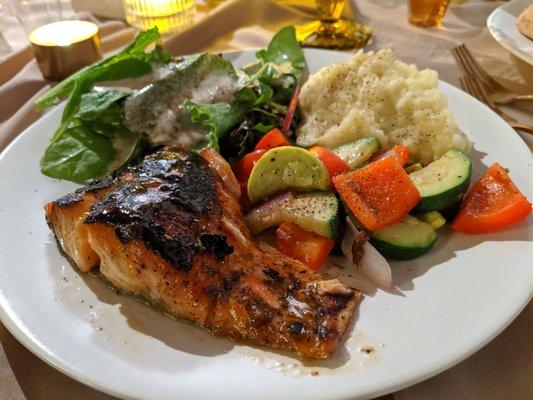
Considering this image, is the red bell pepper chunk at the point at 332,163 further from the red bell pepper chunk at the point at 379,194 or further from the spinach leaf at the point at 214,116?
the spinach leaf at the point at 214,116

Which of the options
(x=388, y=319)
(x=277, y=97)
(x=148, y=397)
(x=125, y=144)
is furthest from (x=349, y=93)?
(x=148, y=397)

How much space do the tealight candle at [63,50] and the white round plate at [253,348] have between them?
1.73m

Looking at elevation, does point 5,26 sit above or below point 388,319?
below

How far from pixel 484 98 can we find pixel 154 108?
6.08ft

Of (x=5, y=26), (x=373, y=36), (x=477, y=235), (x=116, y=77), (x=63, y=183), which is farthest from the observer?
(x=5, y=26)

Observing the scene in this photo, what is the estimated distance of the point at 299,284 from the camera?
7.09ft

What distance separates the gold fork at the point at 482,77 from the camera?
11.2 feet

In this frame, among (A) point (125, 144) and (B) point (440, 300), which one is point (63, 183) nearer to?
(A) point (125, 144)

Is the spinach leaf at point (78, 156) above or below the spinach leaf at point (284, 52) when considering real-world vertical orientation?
below

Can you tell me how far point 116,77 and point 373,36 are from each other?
81.2 inches

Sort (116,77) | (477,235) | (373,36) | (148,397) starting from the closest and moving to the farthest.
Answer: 1. (148,397)
2. (477,235)
3. (116,77)
4. (373,36)

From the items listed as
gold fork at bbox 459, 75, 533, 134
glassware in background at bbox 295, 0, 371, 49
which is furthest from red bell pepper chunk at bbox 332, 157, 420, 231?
glassware in background at bbox 295, 0, 371, 49

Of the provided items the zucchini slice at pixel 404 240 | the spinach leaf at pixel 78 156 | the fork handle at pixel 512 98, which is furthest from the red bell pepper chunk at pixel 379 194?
the spinach leaf at pixel 78 156

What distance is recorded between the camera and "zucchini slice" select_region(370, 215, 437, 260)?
2.33 m
